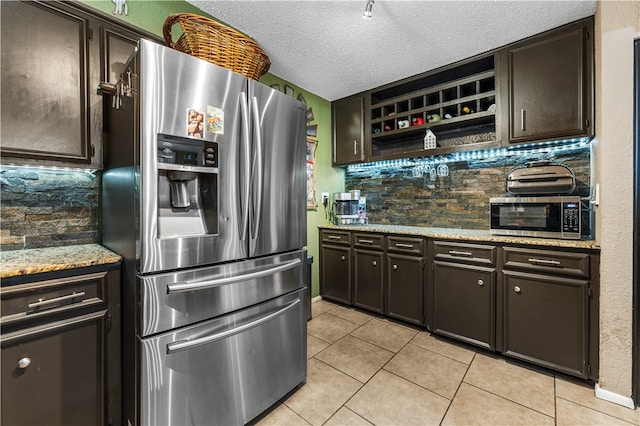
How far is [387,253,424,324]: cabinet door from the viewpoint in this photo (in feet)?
8.61

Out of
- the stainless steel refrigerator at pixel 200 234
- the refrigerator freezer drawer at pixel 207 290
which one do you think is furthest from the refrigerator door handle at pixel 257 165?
the refrigerator freezer drawer at pixel 207 290

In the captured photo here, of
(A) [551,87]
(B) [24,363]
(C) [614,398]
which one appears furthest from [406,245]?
(B) [24,363]

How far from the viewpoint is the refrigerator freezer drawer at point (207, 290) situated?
1.15 meters

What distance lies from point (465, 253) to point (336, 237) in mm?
1434

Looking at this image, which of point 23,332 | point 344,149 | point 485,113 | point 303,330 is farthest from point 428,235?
point 23,332

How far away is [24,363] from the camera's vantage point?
1.08 meters

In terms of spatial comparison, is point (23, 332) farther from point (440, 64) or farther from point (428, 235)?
point (440, 64)

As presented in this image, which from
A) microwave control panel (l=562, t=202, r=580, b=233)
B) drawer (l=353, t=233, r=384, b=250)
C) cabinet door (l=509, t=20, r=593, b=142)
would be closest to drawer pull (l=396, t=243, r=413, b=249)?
drawer (l=353, t=233, r=384, b=250)

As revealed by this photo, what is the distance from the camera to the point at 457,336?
2.38 meters

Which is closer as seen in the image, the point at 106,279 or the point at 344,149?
the point at 106,279

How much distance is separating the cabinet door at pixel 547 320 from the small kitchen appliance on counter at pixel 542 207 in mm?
362

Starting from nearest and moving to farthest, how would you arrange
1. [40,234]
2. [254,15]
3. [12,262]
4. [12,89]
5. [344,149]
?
[12,262], [12,89], [40,234], [254,15], [344,149]

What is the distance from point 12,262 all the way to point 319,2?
7.43ft

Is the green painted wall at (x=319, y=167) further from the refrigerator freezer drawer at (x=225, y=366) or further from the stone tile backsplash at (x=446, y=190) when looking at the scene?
the refrigerator freezer drawer at (x=225, y=366)
